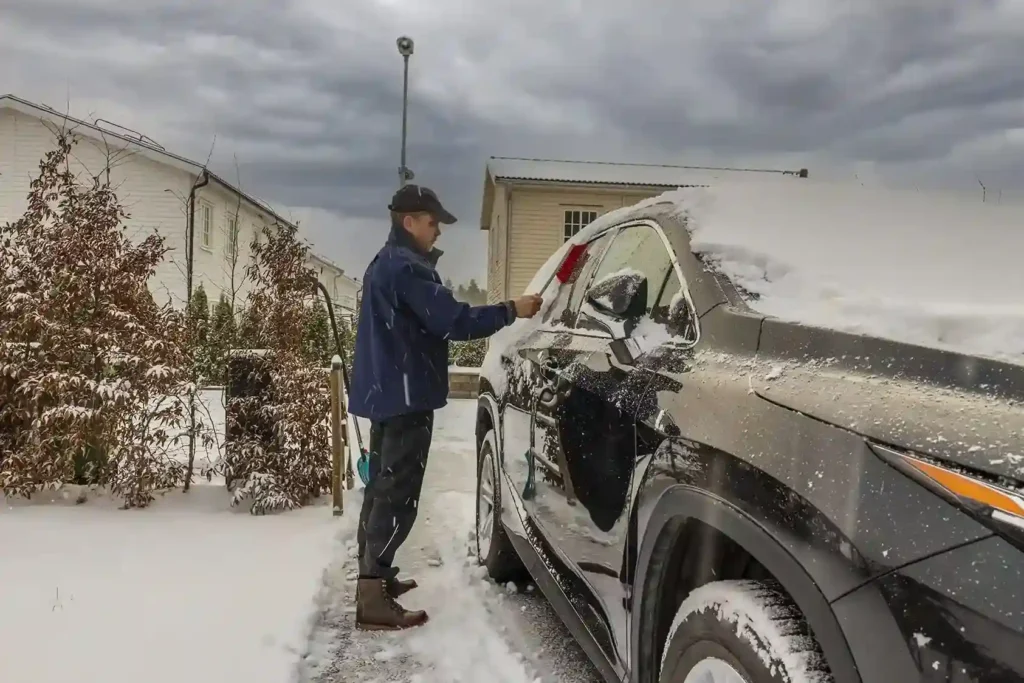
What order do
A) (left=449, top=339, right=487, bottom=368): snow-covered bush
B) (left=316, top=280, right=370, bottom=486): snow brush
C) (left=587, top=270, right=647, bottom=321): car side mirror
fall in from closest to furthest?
(left=587, top=270, right=647, bottom=321): car side mirror → (left=316, top=280, right=370, bottom=486): snow brush → (left=449, top=339, right=487, bottom=368): snow-covered bush

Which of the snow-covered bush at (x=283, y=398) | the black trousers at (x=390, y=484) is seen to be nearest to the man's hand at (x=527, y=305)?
the black trousers at (x=390, y=484)

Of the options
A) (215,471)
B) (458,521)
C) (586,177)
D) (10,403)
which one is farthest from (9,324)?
(586,177)

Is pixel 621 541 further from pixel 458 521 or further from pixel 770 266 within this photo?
pixel 458 521

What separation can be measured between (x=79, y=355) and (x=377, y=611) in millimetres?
3038

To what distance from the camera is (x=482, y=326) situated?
3479 millimetres

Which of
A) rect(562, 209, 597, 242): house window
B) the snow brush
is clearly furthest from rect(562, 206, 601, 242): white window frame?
the snow brush

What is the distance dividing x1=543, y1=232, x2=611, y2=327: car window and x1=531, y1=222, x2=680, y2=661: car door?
200mm

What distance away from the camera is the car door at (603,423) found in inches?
87.5

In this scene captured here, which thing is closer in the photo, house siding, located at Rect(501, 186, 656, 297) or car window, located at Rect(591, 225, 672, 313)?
car window, located at Rect(591, 225, 672, 313)

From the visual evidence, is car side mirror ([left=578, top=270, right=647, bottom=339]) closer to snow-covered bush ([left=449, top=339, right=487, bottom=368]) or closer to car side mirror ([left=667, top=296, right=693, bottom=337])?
car side mirror ([left=667, top=296, right=693, bottom=337])

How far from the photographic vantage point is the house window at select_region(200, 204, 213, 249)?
68.3ft

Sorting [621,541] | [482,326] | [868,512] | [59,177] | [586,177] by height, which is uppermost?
[586,177]

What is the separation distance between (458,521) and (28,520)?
2.65 metres

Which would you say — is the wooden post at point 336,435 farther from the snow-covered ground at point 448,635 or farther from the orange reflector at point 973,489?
the orange reflector at point 973,489
